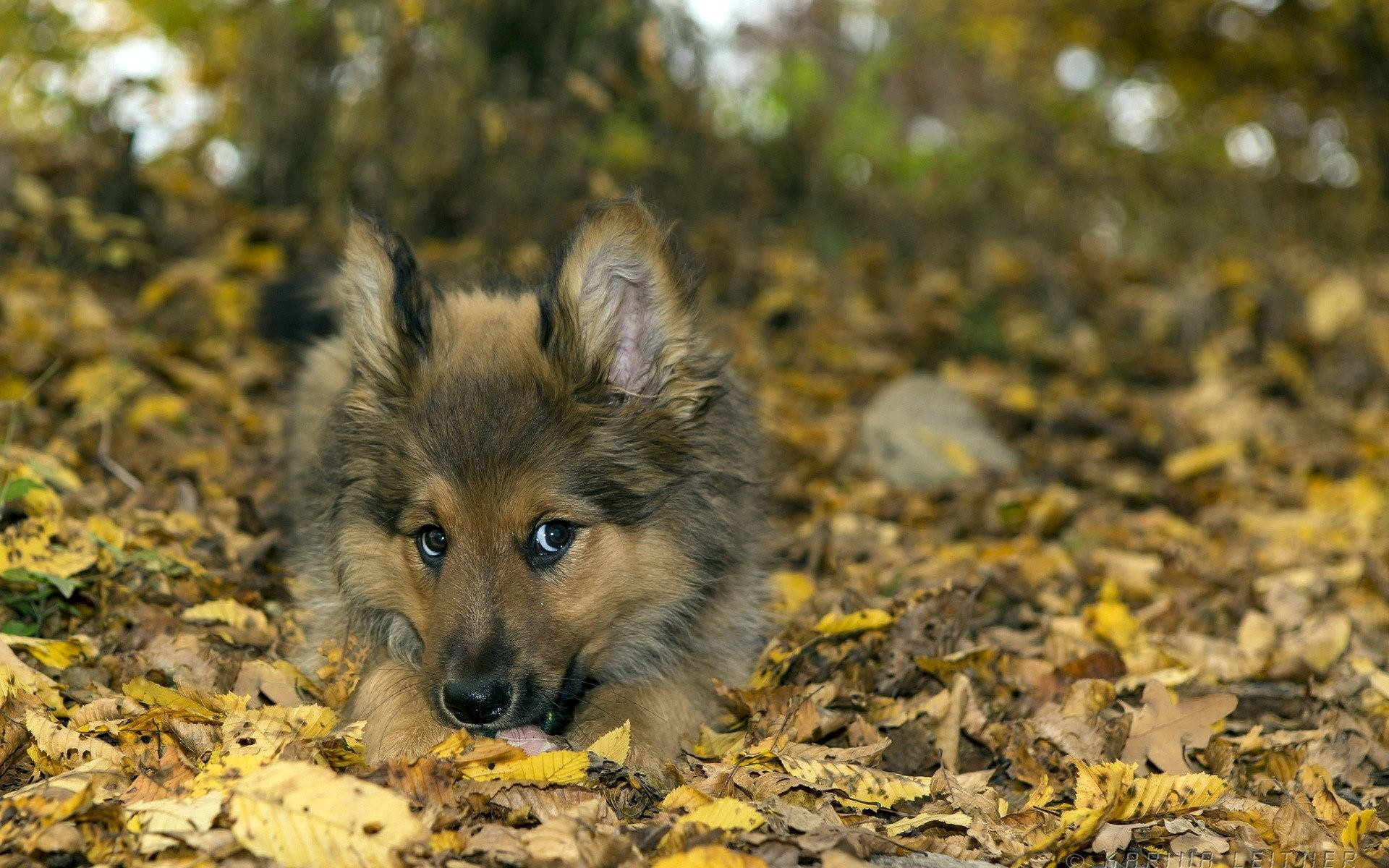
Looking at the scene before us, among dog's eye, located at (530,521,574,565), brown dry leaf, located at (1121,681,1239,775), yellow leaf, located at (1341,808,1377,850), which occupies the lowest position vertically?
brown dry leaf, located at (1121,681,1239,775)

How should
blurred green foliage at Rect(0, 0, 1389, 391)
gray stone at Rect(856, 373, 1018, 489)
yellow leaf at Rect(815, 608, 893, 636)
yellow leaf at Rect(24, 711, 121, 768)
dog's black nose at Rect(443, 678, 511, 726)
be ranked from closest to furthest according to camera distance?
1. yellow leaf at Rect(24, 711, 121, 768)
2. dog's black nose at Rect(443, 678, 511, 726)
3. yellow leaf at Rect(815, 608, 893, 636)
4. gray stone at Rect(856, 373, 1018, 489)
5. blurred green foliage at Rect(0, 0, 1389, 391)

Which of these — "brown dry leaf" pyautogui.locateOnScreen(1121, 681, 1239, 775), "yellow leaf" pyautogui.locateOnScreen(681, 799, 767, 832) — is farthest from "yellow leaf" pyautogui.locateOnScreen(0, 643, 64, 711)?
"brown dry leaf" pyautogui.locateOnScreen(1121, 681, 1239, 775)

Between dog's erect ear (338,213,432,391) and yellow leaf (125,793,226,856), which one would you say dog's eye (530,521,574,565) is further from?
yellow leaf (125,793,226,856)

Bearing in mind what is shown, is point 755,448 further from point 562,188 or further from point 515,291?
point 562,188

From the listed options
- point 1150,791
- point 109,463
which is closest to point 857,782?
point 1150,791

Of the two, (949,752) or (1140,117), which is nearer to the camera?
(949,752)

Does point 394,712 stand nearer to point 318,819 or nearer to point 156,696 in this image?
point 156,696

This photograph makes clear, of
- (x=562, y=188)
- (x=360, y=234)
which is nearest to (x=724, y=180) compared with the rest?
(x=562, y=188)

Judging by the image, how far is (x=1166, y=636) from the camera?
17.4ft

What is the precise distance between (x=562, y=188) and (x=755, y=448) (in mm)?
5192

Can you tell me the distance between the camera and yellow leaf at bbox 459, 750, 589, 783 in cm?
350

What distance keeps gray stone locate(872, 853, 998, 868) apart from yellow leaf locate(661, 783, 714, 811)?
1.60 ft

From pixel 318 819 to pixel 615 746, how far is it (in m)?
0.99

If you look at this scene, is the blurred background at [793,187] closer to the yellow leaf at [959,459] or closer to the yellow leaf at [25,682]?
the yellow leaf at [959,459]
